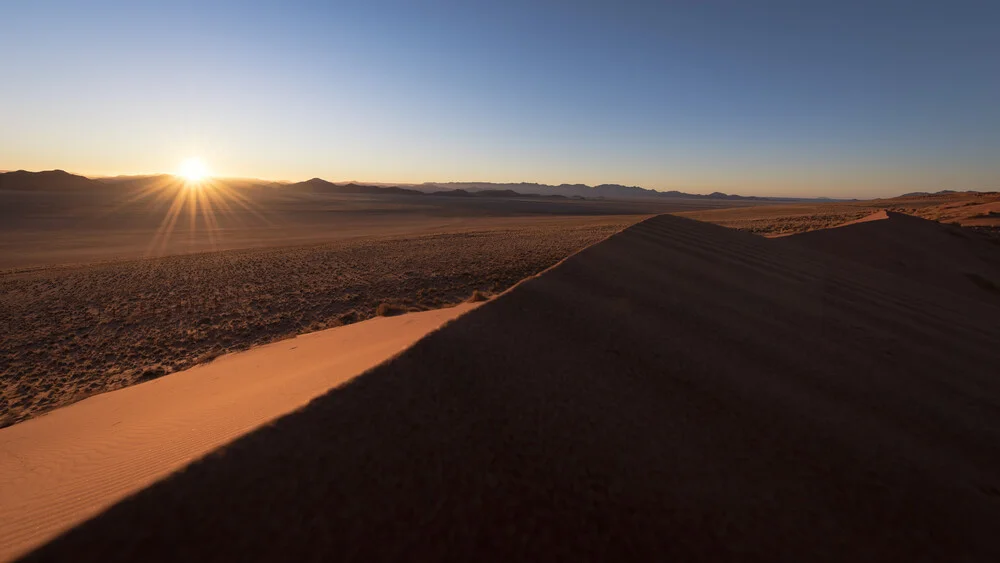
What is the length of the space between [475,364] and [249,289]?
Result: 10575 mm

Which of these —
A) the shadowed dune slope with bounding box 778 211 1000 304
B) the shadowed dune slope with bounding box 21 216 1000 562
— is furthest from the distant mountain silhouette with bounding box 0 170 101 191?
the shadowed dune slope with bounding box 778 211 1000 304

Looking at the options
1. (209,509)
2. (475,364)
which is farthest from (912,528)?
(209,509)

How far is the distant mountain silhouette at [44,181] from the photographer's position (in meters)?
65.1

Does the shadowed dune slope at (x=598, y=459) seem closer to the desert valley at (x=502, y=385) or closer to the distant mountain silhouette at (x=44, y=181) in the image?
the desert valley at (x=502, y=385)

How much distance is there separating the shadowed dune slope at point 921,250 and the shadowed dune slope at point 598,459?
8.27m

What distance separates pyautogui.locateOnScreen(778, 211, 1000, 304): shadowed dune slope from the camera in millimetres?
9953

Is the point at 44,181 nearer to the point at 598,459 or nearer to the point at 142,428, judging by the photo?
the point at 142,428

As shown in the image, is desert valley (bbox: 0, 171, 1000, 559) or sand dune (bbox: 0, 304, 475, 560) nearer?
desert valley (bbox: 0, 171, 1000, 559)

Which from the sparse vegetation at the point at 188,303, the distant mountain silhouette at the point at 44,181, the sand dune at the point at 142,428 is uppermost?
the distant mountain silhouette at the point at 44,181

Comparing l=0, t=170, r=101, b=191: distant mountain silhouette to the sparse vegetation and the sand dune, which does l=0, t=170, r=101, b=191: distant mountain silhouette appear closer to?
the sparse vegetation

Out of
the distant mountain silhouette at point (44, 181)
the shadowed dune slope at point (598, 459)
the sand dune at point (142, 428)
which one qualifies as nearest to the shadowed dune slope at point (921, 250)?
the shadowed dune slope at point (598, 459)

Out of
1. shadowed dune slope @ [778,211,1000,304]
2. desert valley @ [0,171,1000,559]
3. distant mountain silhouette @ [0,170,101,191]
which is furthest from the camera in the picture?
distant mountain silhouette @ [0,170,101,191]

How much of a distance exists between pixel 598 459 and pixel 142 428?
4176mm

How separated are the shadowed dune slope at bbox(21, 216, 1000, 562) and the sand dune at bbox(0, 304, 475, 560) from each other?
0.36 m
